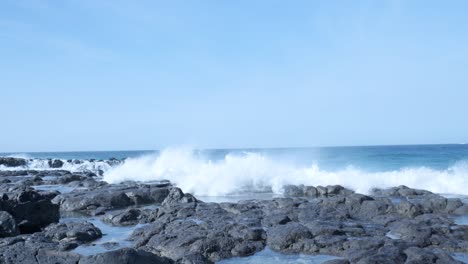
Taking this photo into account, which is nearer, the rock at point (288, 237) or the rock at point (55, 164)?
the rock at point (288, 237)

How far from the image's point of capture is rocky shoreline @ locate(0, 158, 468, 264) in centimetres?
941

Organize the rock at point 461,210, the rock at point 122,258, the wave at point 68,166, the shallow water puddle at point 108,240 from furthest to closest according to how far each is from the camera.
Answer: the wave at point 68,166 → the rock at point 461,210 → the shallow water puddle at point 108,240 → the rock at point 122,258

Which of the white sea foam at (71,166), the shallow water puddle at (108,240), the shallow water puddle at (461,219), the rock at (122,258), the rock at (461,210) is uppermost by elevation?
the rock at (122,258)

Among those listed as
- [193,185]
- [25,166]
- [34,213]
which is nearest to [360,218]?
[34,213]

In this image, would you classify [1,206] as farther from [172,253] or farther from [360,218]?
[360,218]

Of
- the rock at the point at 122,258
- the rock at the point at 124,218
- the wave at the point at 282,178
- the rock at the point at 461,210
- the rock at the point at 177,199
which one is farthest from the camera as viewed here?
the wave at the point at 282,178

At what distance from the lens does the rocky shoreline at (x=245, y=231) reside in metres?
9.41

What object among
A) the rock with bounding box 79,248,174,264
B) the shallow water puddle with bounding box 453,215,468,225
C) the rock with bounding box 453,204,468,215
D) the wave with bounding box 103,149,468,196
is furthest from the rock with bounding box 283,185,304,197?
the rock with bounding box 79,248,174,264

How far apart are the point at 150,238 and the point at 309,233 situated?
429cm

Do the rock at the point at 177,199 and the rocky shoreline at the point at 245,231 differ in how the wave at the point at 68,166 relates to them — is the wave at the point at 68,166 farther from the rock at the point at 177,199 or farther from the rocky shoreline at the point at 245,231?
the rocky shoreline at the point at 245,231

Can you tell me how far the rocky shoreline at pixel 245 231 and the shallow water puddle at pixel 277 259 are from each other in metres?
0.27

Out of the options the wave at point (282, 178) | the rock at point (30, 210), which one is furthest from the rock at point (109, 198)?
the wave at point (282, 178)

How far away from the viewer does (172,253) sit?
1097 centimetres

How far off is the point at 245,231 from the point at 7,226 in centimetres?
677
